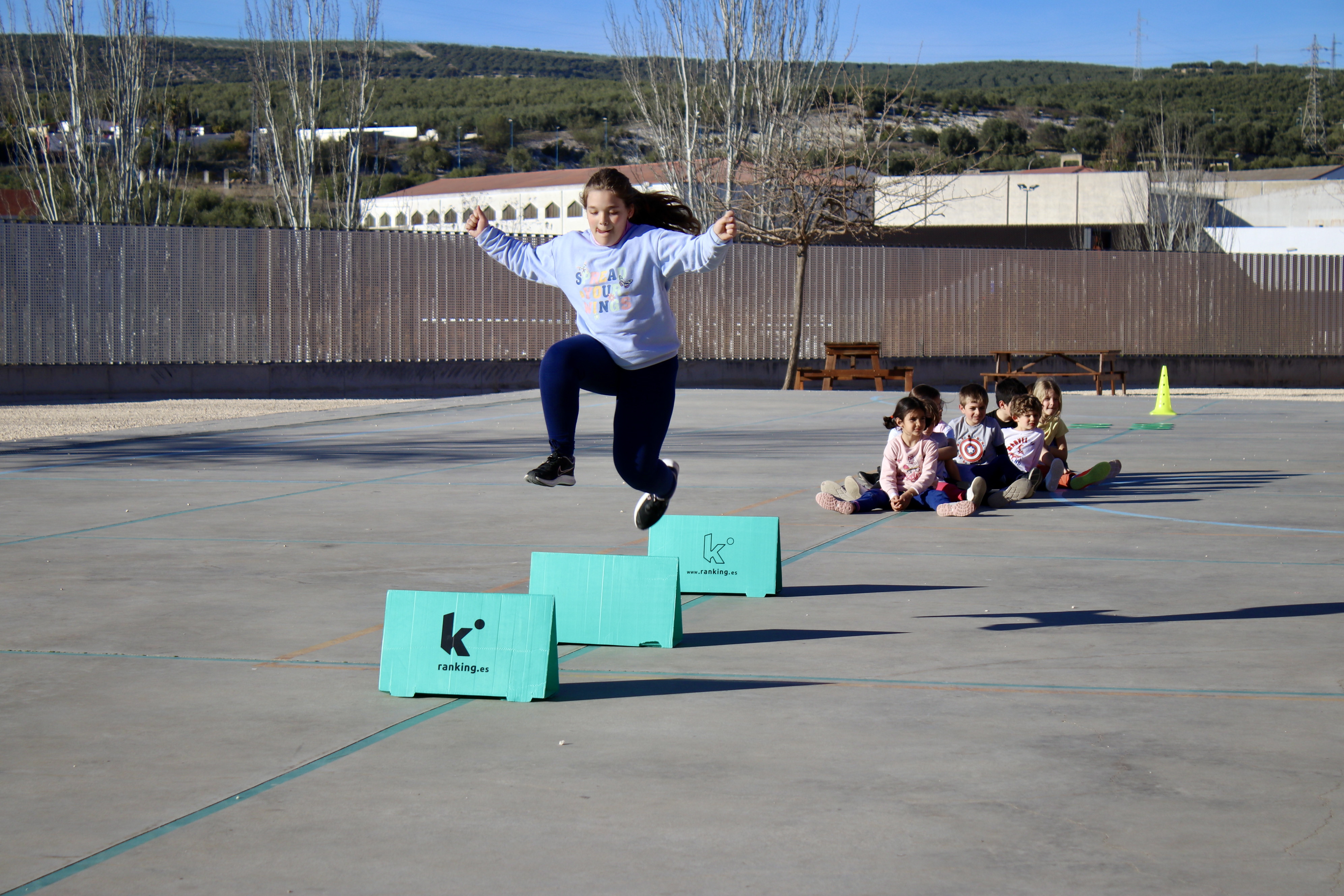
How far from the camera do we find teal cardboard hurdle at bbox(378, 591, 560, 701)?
5.15m

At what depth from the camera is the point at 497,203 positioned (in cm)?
8525

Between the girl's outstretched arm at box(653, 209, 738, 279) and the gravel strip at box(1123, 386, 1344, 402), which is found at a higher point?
the girl's outstretched arm at box(653, 209, 738, 279)

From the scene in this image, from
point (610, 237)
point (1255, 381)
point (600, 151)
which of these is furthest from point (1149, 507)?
point (600, 151)

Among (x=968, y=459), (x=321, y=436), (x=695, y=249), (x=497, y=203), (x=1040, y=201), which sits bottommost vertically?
(x=321, y=436)

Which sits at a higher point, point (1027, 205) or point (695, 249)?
point (1027, 205)

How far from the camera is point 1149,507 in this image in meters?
11.0

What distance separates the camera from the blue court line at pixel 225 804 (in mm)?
3363

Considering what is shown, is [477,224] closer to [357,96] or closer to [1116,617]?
[1116,617]

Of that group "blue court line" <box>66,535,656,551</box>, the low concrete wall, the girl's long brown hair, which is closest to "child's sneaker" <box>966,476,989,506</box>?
"blue court line" <box>66,535,656,551</box>

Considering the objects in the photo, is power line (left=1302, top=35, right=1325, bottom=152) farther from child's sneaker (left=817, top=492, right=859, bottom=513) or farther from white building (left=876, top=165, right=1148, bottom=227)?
child's sneaker (left=817, top=492, right=859, bottom=513)

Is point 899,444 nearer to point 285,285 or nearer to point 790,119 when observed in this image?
point 285,285

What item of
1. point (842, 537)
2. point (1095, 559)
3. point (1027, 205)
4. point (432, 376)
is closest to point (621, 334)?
point (842, 537)

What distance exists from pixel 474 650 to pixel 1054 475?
771 cm

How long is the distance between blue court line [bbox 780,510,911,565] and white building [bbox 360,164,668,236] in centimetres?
5964
